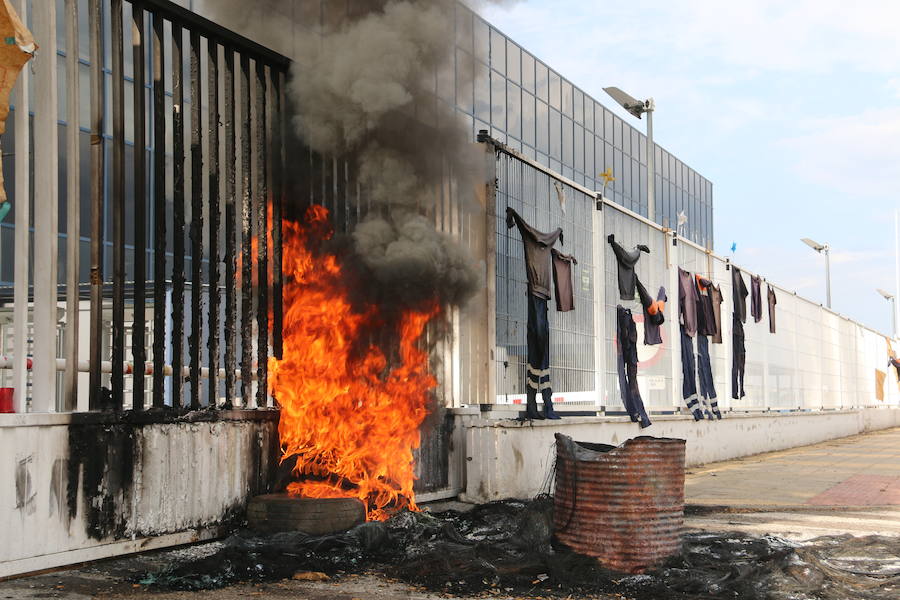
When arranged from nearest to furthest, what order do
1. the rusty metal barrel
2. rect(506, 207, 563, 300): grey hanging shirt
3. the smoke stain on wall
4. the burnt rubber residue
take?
the smoke stain on wall → the burnt rubber residue → the rusty metal barrel → rect(506, 207, 563, 300): grey hanging shirt

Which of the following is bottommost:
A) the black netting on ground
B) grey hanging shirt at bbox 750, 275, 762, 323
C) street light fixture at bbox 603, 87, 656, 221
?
the black netting on ground

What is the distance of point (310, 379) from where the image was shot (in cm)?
784

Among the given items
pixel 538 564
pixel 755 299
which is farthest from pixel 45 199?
pixel 755 299

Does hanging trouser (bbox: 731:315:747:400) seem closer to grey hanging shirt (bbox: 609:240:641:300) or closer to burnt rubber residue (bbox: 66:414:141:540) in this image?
grey hanging shirt (bbox: 609:240:641:300)

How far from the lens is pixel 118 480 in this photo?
6.03 meters

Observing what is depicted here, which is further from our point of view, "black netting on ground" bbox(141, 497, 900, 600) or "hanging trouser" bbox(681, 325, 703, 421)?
"hanging trouser" bbox(681, 325, 703, 421)

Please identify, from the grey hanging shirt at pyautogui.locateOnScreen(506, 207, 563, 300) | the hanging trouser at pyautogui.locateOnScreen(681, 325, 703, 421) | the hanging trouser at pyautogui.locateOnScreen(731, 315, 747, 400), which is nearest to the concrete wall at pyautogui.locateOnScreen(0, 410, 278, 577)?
the grey hanging shirt at pyautogui.locateOnScreen(506, 207, 563, 300)

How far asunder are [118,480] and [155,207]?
1871 mm

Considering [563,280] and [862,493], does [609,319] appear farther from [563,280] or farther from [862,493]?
[862,493]

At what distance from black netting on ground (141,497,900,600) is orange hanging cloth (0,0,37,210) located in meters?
2.95

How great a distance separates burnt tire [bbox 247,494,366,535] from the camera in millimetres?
6699

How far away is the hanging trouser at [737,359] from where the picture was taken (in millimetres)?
18453

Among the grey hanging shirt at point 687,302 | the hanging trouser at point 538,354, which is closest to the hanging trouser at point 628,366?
the hanging trouser at point 538,354

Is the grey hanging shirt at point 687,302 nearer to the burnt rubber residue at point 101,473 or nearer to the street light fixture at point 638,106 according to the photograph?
the street light fixture at point 638,106
